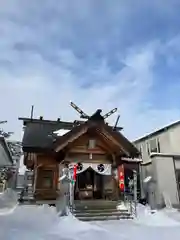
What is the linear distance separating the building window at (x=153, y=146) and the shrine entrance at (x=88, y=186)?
232 inches

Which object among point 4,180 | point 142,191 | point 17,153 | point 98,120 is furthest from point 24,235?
point 17,153

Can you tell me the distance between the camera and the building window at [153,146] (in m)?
19.8

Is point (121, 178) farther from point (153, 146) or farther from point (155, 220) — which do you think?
point (155, 220)

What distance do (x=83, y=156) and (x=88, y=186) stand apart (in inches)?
89.7

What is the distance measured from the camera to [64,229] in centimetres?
854

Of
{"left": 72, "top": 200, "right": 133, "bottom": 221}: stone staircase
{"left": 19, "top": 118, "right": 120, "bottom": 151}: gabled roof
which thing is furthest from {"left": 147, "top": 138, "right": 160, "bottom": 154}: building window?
{"left": 72, "top": 200, "right": 133, "bottom": 221}: stone staircase

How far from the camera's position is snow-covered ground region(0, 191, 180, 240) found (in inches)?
290

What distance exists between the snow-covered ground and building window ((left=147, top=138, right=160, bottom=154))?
879cm

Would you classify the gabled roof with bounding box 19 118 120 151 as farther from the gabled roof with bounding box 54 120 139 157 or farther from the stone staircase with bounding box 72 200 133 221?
the stone staircase with bounding box 72 200 133 221

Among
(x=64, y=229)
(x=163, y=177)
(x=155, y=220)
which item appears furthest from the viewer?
(x=163, y=177)

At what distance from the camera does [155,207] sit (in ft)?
47.4

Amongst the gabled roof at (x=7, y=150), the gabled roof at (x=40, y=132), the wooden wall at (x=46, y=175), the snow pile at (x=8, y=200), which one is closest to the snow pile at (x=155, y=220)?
the wooden wall at (x=46, y=175)

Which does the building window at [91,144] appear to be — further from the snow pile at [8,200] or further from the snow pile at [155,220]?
the snow pile at [8,200]

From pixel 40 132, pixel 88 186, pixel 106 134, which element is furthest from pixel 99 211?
pixel 40 132
